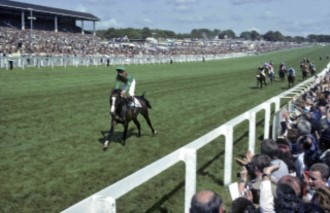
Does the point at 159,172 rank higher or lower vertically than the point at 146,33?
lower

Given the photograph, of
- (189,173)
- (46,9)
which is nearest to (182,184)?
(189,173)

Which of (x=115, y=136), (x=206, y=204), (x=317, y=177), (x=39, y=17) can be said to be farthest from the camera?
(x=39, y=17)

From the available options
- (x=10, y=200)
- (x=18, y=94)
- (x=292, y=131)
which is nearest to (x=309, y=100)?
(x=292, y=131)

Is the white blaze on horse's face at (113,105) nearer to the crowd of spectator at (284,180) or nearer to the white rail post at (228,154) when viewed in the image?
the white rail post at (228,154)

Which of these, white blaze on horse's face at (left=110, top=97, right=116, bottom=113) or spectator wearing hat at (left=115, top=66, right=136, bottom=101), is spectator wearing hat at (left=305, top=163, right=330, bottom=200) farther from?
spectator wearing hat at (left=115, top=66, right=136, bottom=101)

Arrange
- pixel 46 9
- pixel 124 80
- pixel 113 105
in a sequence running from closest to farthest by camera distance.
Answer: pixel 113 105 → pixel 124 80 → pixel 46 9

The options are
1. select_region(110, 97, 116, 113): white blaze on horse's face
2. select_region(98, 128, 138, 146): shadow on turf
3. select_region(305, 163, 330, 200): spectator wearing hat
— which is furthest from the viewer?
select_region(98, 128, 138, 146): shadow on turf

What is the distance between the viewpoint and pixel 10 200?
693cm

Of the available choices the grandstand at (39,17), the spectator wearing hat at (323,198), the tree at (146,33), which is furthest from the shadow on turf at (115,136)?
the tree at (146,33)

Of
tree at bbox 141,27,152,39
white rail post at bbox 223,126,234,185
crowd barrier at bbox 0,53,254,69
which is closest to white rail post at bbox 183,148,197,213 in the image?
white rail post at bbox 223,126,234,185

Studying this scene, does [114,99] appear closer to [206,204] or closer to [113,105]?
[113,105]

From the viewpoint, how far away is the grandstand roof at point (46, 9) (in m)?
62.3

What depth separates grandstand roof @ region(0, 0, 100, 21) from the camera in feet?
204

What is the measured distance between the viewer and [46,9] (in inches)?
2864
